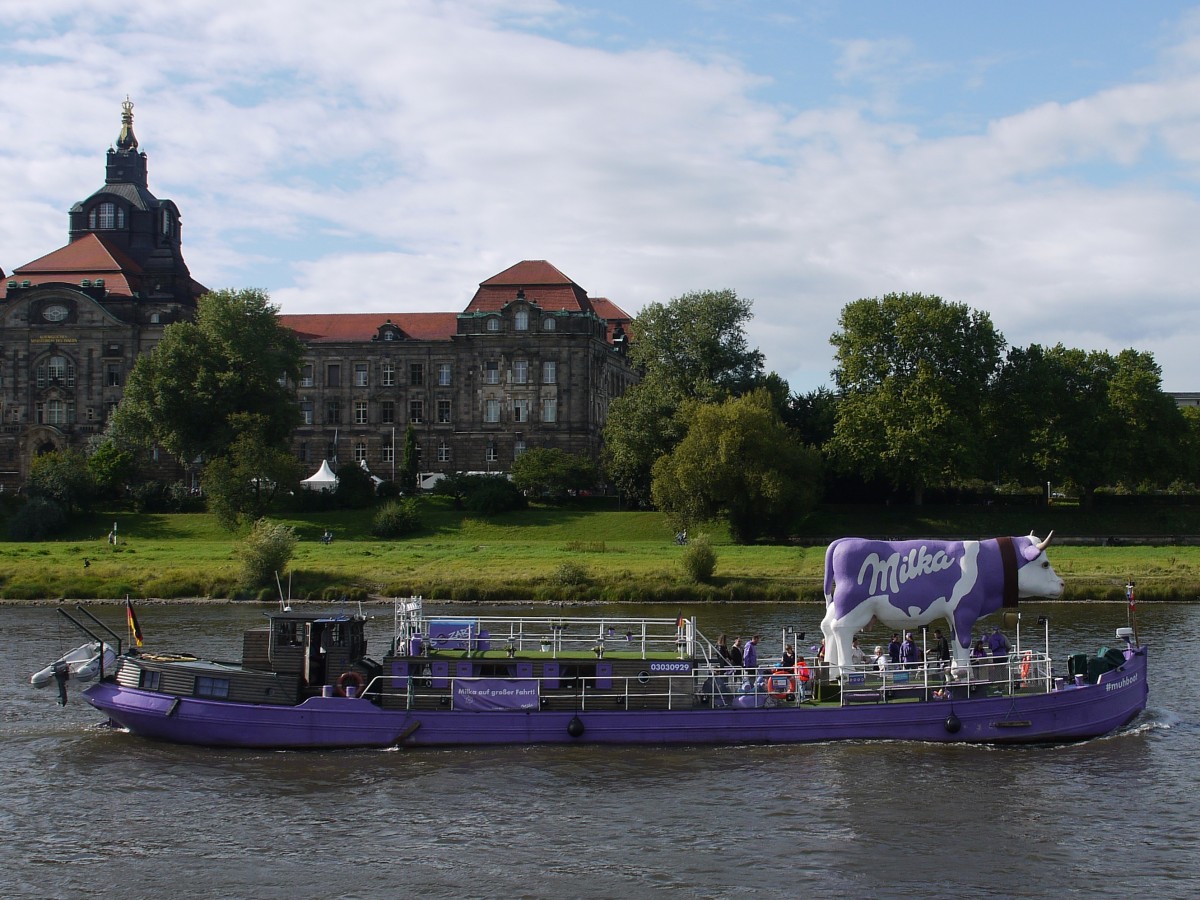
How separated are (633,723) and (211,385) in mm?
75626

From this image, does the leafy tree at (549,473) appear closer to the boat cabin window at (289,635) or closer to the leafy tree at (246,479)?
the leafy tree at (246,479)

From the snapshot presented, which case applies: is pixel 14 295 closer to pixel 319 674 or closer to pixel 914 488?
pixel 914 488

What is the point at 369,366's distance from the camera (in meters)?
132

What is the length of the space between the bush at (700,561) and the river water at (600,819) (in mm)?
34225

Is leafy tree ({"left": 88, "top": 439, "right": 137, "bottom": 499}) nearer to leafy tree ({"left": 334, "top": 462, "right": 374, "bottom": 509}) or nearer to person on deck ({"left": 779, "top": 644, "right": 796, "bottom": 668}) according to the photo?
leafy tree ({"left": 334, "top": 462, "right": 374, "bottom": 509})

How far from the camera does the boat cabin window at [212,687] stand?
3681cm

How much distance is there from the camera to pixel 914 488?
4156 inches

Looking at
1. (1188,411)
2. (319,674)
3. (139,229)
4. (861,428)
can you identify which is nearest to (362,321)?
(139,229)

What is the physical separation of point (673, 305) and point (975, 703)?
252 ft

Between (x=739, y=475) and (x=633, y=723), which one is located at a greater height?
(x=739, y=475)

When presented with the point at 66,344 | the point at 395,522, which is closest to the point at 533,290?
the point at 395,522

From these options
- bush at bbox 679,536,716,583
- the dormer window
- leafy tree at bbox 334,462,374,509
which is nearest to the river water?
bush at bbox 679,536,716,583

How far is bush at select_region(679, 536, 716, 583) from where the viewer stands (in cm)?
7150

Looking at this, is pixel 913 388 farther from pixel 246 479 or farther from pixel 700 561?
pixel 246 479
